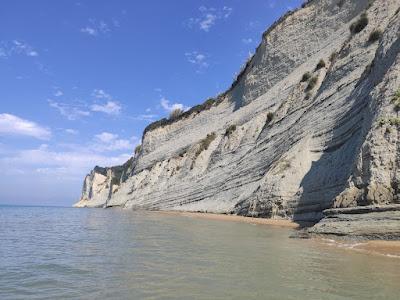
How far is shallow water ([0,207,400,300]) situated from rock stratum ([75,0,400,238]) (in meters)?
3.04

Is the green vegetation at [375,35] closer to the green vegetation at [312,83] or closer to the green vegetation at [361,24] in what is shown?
the green vegetation at [361,24]

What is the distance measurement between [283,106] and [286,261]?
22388mm

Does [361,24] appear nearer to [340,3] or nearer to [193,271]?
[340,3]

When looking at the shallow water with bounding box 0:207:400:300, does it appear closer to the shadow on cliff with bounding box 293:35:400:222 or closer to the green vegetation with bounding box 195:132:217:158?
the shadow on cliff with bounding box 293:35:400:222

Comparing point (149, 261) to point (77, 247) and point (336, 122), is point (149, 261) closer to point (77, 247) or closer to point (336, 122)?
point (77, 247)

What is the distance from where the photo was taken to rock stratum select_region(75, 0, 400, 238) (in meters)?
13.3

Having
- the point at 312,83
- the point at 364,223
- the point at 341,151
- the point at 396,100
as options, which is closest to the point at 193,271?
the point at 364,223

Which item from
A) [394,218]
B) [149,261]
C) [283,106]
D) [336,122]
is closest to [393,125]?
[394,218]

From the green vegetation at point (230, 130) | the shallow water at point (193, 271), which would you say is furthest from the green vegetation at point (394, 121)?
the green vegetation at point (230, 130)

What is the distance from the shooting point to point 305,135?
22938 mm

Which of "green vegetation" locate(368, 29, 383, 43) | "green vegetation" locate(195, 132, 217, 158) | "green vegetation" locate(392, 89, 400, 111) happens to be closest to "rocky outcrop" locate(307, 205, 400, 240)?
"green vegetation" locate(392, 89, 400, 111)

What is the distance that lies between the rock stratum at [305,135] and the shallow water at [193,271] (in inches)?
120

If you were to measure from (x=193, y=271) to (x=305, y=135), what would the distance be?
53.1ft

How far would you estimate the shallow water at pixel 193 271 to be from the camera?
20.9ft
